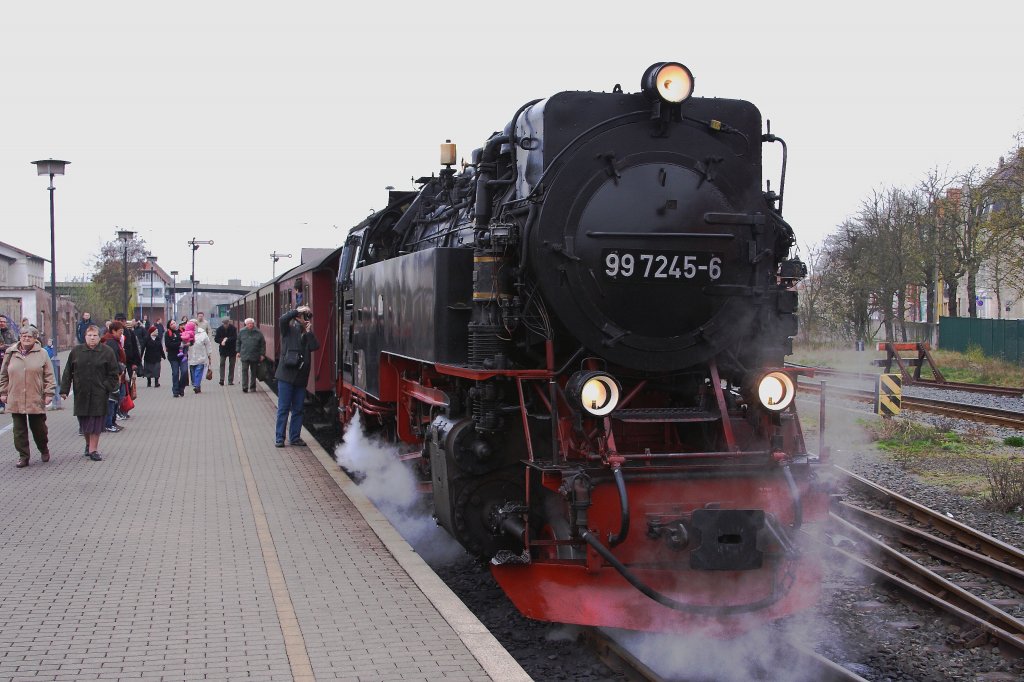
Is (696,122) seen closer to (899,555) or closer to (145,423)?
(899,555)

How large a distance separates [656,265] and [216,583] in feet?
10.7

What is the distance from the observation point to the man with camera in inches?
468

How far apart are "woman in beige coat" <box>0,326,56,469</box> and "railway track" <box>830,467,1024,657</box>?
807 centimetres

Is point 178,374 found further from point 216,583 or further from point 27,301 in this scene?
point 27,301

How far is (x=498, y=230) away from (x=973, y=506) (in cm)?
594

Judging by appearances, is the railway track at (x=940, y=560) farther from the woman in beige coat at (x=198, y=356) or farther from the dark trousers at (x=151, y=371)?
the dark trousers at (x=151, y=371)

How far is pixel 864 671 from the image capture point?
5371 mm

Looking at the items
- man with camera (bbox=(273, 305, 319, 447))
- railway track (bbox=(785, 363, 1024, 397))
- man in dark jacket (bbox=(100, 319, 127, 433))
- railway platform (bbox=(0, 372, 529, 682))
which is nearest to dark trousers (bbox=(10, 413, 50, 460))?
railway platform (bbox=(0, 372, 529, 682))

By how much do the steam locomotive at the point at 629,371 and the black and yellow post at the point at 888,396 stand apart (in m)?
8.96

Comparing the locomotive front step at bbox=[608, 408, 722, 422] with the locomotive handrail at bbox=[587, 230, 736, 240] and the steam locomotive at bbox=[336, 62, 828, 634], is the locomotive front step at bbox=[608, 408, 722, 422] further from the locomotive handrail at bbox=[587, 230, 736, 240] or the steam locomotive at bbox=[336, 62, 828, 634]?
the locomotive handrail at bbox=[587, 230, 736, 240]

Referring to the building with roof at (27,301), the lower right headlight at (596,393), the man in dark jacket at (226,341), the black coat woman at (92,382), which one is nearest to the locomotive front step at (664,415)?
the lower right headlight at (596,393)

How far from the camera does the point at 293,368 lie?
1192 centimetres

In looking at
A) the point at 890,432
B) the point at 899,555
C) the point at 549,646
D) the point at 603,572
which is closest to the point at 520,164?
the point at 603,572

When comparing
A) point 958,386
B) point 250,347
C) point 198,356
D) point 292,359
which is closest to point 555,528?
point 292,359
